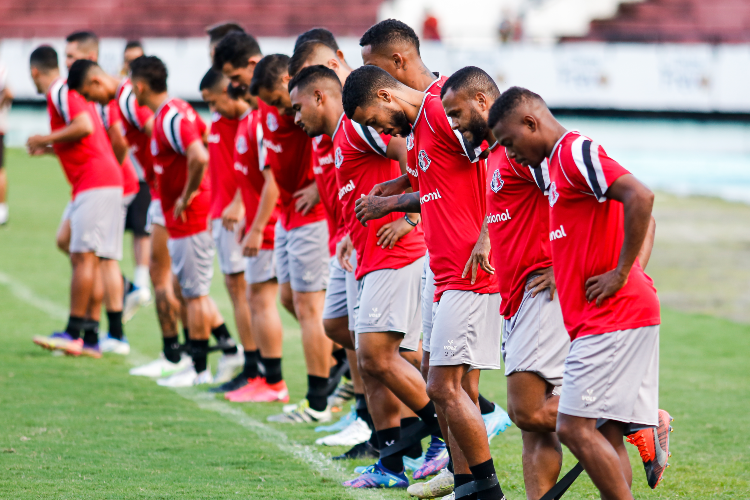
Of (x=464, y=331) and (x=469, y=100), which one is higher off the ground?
(x=469, y=100)

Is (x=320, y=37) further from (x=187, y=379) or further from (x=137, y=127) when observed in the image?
(x=187, y=379)

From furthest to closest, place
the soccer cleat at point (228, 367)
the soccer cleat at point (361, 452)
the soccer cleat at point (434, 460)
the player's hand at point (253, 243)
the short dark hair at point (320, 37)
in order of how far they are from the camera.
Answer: the soccer cleat at point (228, 367), the player's hand at point (253, 243), the short dark hair at point (320, 37), the soccer cleat at point (361, 452), the soccer cleat at point (434, 460)

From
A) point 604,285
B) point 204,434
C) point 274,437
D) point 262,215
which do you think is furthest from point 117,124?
point 604,285

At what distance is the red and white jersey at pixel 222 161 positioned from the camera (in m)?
7.55

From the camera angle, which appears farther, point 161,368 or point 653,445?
point 161,368

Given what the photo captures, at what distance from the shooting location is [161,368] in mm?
8047

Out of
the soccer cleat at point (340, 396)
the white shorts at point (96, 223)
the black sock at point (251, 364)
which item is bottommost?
the soccer cleat at point (340, 396)

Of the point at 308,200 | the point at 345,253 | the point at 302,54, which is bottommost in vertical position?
the point at 345,253

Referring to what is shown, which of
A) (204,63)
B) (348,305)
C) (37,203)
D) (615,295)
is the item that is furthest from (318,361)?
(204,63)

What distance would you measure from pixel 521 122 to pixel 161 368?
17.5 ft

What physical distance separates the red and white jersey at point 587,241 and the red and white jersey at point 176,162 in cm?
459

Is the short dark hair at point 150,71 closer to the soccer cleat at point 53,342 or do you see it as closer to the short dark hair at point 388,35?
the soccer cleat at point 53,342

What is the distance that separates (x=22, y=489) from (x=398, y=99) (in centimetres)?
267

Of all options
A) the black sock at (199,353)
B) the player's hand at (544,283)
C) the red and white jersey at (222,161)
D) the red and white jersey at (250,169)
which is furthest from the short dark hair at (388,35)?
the black sock at (199,353)
